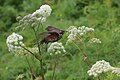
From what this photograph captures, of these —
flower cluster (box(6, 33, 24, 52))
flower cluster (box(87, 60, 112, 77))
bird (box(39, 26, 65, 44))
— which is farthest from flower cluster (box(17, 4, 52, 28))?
flower cluster (box(87, 60, 112, 77))

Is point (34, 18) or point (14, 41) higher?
point (34, 18)

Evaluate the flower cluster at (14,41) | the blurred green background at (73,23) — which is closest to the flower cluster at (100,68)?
the blurred green background at (73,23)

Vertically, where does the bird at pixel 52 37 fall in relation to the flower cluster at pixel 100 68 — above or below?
above

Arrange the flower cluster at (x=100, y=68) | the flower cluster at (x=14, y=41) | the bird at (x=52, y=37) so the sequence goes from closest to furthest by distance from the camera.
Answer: the flower cluster at (x=100, y=68), the flower cluster at (x=14, y=41), the bird at (x=52, y=37)

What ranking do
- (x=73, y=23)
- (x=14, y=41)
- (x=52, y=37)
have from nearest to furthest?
1. (x=14, y=41)
2. (x=52, y=37)
3. (x=73, y=23)

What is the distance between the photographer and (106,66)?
2959mm

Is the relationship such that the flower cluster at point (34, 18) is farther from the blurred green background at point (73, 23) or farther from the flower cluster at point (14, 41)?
the blurred green background at point (73, 23)

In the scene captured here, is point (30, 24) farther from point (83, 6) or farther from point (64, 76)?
point (83, 6)

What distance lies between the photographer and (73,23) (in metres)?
6.19

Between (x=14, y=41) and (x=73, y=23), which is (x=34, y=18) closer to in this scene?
(x=14, y=41)

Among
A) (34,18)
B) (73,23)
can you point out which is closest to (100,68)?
(34,18)

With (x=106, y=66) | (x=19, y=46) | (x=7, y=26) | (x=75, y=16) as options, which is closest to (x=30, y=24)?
(x=19, y=46)

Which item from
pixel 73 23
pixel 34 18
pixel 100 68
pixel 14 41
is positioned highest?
pixel 73 23

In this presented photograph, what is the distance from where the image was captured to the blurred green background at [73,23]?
4.79 meters
